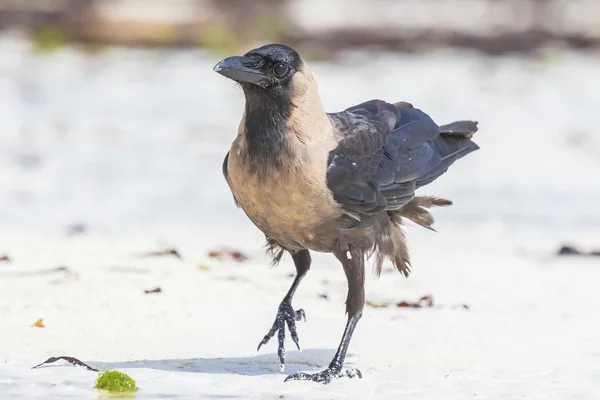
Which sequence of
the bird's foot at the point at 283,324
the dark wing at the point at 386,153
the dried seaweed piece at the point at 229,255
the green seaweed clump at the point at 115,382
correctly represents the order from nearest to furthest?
the green seaweed clump at the point at 115,382, the dark wing at the point at 386,153, the bird's foot at the point at 283,324, the dried seaweed piece at the point at 229,255

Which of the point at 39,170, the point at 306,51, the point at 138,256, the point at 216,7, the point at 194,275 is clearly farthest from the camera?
the point at 216,7

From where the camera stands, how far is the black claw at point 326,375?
525 cm

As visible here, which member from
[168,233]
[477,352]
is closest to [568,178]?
[168,233]

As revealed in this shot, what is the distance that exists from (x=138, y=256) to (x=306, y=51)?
31.7 ft

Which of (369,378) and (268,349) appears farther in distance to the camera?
(268,349)

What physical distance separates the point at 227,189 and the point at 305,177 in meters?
5.37

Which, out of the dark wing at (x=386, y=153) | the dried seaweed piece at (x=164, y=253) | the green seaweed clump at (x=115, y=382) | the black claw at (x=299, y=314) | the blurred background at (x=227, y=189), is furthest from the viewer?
the dried seaweed piece at (x=164, y=253)

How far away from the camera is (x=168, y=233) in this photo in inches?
350

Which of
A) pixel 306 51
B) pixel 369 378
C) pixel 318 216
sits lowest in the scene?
pixel 369 378

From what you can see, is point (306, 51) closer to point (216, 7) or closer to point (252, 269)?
point (216, 7)

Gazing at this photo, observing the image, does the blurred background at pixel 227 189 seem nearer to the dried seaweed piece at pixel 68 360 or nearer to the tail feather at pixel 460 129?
the dried seaweed piece at pixel 68 360

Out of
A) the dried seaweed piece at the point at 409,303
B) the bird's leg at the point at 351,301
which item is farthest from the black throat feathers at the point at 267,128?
the dried seaweed piece at the point at 409,303

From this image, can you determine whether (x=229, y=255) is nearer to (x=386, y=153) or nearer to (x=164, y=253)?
(x=164, y=253)

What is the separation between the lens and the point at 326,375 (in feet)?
17.3
